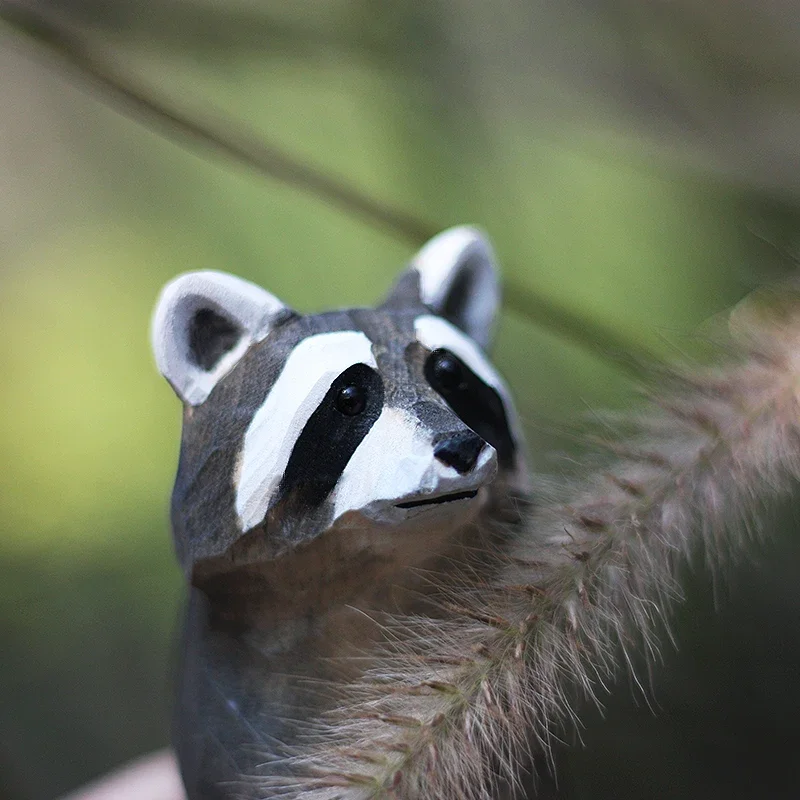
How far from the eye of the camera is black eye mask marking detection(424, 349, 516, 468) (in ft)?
1.79

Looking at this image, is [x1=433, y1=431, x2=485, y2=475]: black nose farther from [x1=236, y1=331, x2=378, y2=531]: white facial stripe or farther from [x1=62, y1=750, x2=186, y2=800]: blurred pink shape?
[x1=62, y1=750, x2=186, y2=800]: blurred pink shape

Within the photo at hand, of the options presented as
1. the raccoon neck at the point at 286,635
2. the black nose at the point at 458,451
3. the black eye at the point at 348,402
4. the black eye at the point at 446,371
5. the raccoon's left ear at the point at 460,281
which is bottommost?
the raccoon neck at the point at 286,635

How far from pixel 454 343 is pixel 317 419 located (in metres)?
0.11

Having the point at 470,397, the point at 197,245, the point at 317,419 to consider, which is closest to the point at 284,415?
the point at 317,419

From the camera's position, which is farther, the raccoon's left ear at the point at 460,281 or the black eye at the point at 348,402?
the raccoon's left ear at the point at 460,281

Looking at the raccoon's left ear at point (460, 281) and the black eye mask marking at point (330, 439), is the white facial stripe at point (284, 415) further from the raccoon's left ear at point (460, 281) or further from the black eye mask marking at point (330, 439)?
the raccoon's left ear at point (460, 281)

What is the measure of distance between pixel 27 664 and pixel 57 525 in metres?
0.22

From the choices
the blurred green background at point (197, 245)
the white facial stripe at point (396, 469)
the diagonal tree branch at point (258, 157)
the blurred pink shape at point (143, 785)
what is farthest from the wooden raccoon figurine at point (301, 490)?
the blurred green background at point (197, 245)

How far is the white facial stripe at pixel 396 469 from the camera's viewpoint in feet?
1.57

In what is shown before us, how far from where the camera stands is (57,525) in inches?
56.6

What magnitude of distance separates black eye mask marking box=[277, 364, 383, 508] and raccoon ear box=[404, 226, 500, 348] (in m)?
0.14

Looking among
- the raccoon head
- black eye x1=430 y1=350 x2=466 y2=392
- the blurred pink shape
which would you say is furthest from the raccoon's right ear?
the blurred pink shape

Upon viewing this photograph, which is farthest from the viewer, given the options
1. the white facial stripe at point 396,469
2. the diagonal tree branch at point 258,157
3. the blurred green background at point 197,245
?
the blurred green background at point 197,245

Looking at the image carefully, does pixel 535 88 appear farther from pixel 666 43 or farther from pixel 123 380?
pixel 123 380
